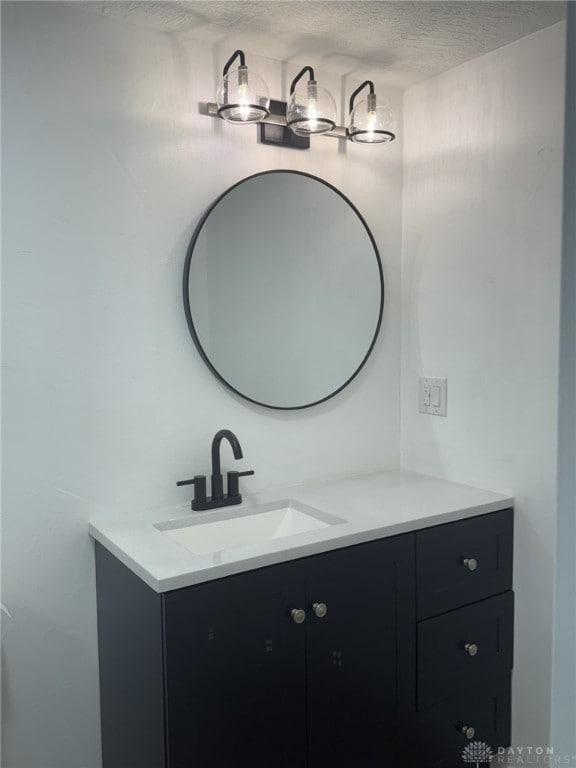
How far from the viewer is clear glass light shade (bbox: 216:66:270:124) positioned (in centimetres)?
172

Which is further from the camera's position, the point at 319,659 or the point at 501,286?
the point at 501,286

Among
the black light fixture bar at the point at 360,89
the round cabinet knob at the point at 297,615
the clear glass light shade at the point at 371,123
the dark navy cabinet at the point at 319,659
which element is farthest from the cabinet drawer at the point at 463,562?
the black light fixture bar at the point at 360,89

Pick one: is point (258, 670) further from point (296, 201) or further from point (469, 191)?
point (469, 191)

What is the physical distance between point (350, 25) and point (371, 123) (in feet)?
0.97

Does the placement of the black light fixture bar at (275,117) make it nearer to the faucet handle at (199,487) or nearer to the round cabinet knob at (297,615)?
the faucet handle at (199,487)

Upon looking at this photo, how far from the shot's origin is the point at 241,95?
1.72m

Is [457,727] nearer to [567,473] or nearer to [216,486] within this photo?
[216,486]

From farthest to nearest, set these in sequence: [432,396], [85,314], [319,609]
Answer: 1. [432,396]
2. [85,314]
3. [319,609]

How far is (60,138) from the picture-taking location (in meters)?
1.62

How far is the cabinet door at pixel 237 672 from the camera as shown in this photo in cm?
134

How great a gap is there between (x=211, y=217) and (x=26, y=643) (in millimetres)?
1254

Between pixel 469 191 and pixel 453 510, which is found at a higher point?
pixel 469 191

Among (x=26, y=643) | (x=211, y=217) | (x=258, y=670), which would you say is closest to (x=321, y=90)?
(x=211, y=217)

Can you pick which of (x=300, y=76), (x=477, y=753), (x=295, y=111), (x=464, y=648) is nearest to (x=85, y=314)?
(x=295, y=111)
